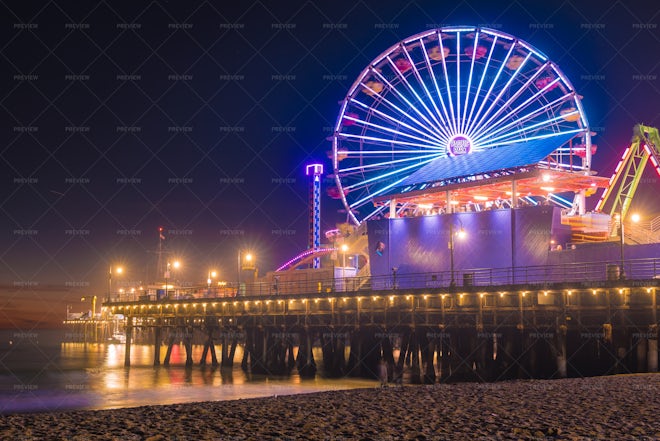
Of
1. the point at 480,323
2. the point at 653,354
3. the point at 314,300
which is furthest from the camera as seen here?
the point at 314,300

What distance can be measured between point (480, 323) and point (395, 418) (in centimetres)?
1719

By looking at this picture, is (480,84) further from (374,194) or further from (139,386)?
(139,386)

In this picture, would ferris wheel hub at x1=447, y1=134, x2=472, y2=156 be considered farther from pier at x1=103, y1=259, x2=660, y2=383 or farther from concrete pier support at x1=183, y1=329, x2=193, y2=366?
concrete pier support at x1=183, y1=329, x2=193, y2=366

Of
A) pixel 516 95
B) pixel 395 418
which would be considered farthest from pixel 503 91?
pixel 395 418

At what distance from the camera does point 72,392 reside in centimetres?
3794

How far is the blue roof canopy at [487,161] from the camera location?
42.4 metres

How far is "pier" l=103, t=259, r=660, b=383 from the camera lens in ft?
91.6

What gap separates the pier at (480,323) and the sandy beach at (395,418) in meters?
7.22

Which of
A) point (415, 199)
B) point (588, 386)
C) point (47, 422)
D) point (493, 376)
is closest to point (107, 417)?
point (47, 422)

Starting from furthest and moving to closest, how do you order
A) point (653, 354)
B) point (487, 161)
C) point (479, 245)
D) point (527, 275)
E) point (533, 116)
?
point (533, 116)
point (487, 161)
point (479, 245)
point (527, 275)
point (653, 354)

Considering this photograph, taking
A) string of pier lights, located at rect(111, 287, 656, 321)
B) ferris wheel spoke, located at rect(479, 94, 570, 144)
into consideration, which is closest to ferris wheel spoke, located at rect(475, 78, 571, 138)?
ferris wheel spoke, located at rect(479, 94, 570, 144)

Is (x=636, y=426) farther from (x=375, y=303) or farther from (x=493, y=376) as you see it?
(x=375, y=303)

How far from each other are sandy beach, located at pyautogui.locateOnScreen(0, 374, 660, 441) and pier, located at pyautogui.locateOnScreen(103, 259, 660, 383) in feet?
23.7

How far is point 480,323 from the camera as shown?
3253 centimetres
